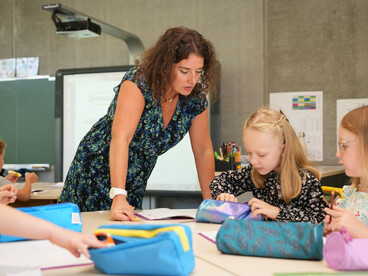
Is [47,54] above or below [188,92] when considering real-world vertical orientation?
above

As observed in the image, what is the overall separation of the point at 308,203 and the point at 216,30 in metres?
3.08

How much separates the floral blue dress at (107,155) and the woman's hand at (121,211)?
0.28 m

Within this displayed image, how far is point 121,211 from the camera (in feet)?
5.38

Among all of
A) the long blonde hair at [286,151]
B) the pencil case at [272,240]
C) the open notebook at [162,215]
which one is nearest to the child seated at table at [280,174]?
the long blonde hair at [286,151]

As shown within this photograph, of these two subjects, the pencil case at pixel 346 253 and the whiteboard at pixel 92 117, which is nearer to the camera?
the pencil case at pixel 346 253

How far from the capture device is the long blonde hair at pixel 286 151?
1653mm

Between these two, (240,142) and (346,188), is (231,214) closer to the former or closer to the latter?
(346,188)

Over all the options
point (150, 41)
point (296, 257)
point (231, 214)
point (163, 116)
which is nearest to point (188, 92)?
point (163, 116)

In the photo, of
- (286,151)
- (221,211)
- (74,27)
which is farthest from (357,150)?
(74,27)

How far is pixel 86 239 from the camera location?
36.2 inches

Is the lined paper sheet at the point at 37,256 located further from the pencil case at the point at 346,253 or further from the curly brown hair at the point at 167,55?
the curly brown hair at the point at 167,55

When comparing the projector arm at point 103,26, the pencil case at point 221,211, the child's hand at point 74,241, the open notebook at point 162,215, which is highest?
the projector arm at point 103,26

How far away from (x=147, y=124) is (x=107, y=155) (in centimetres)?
23

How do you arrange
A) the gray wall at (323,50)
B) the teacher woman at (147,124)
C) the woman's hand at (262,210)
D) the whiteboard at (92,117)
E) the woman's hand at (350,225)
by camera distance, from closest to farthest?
the woman's hand at (350,225), the woman's hand at (262,210), the teacher woman at (147,124), the whiteboard at (92,117), the gray wall at (323,50)
